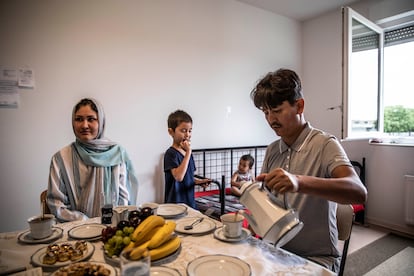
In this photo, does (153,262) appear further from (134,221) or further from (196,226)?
(196,226)

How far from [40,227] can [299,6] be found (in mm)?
3468

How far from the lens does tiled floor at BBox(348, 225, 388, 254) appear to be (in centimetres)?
248

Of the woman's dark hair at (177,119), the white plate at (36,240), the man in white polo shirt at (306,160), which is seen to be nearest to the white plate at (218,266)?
the man in white polo shirt at (306,160)

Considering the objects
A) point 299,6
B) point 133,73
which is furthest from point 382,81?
point 133,73

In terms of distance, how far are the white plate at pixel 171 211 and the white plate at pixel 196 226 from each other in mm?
70

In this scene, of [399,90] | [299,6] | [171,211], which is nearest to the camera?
[171,211]

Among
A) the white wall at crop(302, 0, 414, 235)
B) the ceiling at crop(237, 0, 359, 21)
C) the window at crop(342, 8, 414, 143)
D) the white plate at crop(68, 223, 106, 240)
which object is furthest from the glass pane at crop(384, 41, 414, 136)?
the white plate at crop(68, 223, 106, 240)

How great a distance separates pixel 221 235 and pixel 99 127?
3.29ft

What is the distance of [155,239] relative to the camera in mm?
834

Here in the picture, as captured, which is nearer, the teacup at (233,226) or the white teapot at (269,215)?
the white teapot at (269,215)

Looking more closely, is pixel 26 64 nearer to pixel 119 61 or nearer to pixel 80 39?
pixel 80 39

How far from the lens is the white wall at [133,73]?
1.96 metres

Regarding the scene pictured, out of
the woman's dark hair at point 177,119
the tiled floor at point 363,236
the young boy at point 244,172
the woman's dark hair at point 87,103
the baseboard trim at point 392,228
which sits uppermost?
the woman's dark hair at point 87,103

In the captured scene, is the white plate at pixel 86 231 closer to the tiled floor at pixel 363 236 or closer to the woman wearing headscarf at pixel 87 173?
the woman wearing headscarf at pixel 87 173
